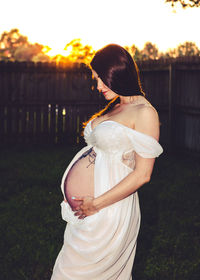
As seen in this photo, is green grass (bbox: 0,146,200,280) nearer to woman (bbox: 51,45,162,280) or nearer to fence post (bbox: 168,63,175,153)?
fence post (bbox: 168,63,175,153)

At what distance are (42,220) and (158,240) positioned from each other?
1.51 metres

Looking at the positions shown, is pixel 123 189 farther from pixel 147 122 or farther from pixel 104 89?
pixel 104 89

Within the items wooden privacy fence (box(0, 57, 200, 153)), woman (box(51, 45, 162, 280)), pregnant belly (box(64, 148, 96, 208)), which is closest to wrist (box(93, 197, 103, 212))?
woman (box(51, 45, 162, 280))

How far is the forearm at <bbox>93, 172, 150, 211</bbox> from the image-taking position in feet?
7.30

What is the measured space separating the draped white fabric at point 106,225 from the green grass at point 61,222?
179cm

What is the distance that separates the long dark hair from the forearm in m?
0.47

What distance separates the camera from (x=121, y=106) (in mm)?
2498

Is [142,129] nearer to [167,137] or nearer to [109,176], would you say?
[109,176]

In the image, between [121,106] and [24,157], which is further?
[24,157]

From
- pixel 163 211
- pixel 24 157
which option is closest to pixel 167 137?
pixel 24 157

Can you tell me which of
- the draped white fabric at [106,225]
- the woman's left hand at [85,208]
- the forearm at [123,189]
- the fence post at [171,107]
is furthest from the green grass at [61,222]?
the forearm at [123,189]

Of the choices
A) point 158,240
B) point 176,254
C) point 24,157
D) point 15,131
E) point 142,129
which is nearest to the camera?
point 142,129

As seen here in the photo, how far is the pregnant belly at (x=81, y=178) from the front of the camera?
2.49 m

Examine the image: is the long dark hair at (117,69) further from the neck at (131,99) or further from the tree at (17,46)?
the tree at (17,46)
